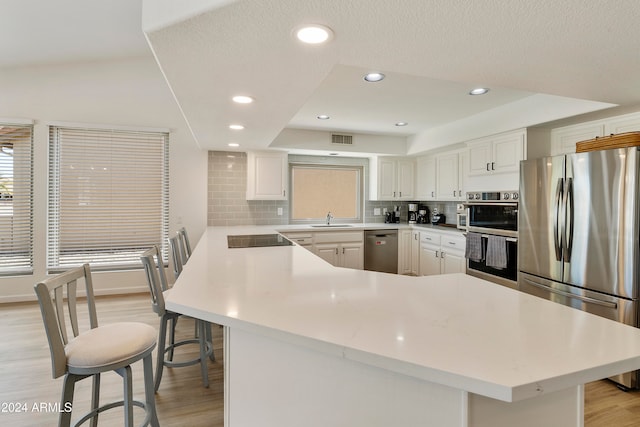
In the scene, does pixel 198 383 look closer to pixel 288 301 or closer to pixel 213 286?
pixel 213 286

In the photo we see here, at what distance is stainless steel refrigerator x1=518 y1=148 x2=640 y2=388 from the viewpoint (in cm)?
224

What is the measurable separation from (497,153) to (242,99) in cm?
287

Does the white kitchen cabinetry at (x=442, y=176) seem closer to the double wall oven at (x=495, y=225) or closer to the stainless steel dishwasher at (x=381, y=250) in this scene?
the double wall oven at (x=495, y=225)

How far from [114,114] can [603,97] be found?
16.9ft

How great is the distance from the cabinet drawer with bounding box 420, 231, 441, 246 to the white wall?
3.23 m

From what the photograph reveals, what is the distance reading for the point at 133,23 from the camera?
10.8ft

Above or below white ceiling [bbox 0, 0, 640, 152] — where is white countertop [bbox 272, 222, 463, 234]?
below

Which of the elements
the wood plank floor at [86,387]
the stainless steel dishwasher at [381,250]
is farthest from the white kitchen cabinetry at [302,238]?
the wood plank floor at [86,387]

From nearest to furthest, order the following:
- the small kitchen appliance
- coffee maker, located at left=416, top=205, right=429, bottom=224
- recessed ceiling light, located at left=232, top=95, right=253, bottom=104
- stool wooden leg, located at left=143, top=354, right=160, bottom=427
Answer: stool wooden leg, located at left=143, top=354, right=160, bottom=427 → recessed ceiling light, located at left=232, top=95, right=253, bottom=104 → the small kitchen appliance → coffee maker, located at left=416, top=205, right=429, bottom=224

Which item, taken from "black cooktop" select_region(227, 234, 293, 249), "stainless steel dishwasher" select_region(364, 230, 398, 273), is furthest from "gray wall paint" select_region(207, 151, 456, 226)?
"black cooktop" select_region(227, 234, 293, 249)

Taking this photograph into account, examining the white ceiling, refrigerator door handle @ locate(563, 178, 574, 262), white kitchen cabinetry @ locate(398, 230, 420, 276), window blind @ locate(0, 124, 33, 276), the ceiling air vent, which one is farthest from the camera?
white kitchen cabinetry @ locate(398, 230, 420, 276)

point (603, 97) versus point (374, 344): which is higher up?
point (603, 97)

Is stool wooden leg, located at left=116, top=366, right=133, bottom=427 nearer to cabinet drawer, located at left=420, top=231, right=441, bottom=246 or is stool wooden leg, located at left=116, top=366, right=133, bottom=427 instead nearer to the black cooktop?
the black cooktop

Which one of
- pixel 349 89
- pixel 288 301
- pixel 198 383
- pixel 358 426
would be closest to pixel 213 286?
pixel 288 301
